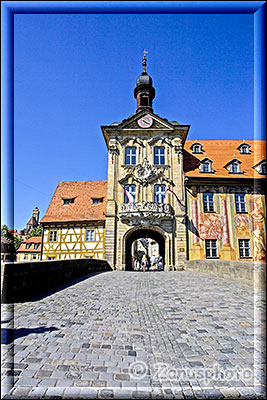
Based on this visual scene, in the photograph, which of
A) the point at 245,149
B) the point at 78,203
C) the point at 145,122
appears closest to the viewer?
the point at 145,122

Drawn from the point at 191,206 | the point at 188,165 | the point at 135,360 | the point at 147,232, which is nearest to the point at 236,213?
the point at 191,206

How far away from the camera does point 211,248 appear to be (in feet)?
67.9

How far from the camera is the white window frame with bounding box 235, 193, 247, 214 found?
21297 millimetres

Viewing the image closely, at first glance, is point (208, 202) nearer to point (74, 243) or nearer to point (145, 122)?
point (145, 122)

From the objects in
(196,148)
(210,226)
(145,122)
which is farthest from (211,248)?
(145,122)

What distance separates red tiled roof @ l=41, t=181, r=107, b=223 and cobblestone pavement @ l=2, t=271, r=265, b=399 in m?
17.5

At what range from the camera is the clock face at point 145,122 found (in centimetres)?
2294

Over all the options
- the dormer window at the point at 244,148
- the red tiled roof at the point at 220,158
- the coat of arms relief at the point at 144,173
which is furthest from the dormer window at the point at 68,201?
the dormer window at the point at 244,148

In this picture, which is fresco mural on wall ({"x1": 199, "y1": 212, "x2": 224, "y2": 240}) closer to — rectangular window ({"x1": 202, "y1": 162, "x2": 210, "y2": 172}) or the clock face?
rectangular window ({"x1": 202, "y1": 162, "x2": 210, "y2": 172})

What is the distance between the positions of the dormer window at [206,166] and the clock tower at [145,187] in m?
2.01

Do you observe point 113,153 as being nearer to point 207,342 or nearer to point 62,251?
point 62,251

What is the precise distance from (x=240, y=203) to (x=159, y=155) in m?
7.74

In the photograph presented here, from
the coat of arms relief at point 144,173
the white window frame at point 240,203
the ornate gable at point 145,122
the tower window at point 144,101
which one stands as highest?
the tower window at point 144,101

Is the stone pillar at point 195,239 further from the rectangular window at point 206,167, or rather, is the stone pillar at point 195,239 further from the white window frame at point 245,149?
the white window frame at point 245,149
